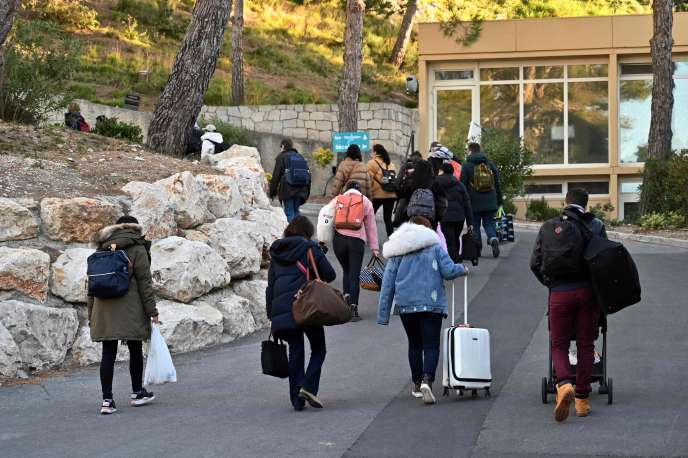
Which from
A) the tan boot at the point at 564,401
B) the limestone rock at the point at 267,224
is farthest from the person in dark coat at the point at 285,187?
the tan boot at the point at 564,401

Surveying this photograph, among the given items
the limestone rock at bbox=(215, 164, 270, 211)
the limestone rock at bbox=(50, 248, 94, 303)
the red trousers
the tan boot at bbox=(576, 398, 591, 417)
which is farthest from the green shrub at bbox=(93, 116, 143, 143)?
the tan boot at bbox=(576, 398, 591, 417)

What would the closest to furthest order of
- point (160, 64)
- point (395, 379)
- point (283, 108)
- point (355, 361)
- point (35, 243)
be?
1. point (395, 379)
2. point (355, 361)
3. point (35, 243)
4. point (283, 108)
5. point (160, 64)

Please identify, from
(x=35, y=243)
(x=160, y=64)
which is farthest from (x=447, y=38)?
(x=35, y=243)

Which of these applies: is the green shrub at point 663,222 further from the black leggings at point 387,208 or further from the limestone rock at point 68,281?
the limestone rock at point 68,281

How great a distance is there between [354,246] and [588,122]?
22.7m

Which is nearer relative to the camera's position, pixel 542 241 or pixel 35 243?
pixel 542 241

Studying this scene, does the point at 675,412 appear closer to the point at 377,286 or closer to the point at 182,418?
the point at 182,418

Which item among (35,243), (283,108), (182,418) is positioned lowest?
(182,418)

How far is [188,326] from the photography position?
13.3m

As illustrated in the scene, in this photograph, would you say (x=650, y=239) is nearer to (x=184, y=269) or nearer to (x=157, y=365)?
(x=184, y=269)

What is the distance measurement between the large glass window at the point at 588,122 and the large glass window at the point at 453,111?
2828 mm

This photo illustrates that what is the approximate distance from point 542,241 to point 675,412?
61.1 inches

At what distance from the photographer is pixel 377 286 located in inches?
530

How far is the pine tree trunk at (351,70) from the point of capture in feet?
101
